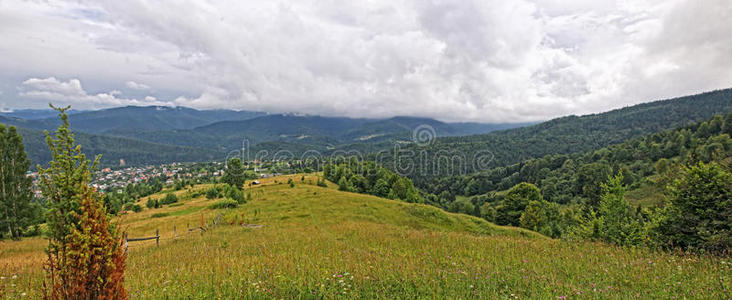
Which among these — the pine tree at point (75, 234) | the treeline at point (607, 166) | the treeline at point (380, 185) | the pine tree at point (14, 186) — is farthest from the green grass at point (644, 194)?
the pine tree at point (14, 186)

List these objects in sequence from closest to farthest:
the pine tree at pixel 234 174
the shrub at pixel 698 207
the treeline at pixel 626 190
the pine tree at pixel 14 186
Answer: the shrub at pixel 698 207, the treeline at pixel 626 190, the pine tree at pixel 14 186, the pine tree at pixel 234 174

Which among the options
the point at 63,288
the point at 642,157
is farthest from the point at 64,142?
the point at 642,157

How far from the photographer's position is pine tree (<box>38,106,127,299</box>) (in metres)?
4.50

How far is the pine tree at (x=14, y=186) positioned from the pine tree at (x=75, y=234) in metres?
32.3

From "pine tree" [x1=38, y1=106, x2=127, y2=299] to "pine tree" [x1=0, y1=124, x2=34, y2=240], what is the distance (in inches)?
1271

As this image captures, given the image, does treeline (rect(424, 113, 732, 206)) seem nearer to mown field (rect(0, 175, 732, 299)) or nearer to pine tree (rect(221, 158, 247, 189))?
mown field (rect(0, 175, 732, 299))

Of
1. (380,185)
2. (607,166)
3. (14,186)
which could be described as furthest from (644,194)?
(14,186)

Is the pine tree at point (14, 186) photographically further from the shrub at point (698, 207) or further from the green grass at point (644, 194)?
the green grass at point (644, 194)

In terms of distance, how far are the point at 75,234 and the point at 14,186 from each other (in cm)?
3426

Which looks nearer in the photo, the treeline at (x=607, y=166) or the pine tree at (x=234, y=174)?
the pine tree at (x=234, y=174)

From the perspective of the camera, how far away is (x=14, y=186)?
2544 centimetres

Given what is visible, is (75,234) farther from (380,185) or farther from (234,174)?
(380,185)

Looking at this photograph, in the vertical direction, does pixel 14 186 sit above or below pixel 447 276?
below

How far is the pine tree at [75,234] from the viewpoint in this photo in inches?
177
